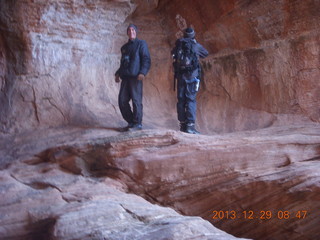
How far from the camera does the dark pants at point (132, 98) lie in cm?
546

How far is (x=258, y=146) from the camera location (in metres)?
4.77

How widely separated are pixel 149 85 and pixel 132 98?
7.80ft

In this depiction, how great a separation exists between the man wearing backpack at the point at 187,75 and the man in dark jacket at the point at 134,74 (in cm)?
47

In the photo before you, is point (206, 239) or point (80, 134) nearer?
point (206, 239)

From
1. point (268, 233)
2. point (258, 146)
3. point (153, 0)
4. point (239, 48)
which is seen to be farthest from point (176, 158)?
point (153, 0)

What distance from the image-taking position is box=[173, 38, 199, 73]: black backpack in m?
5.53

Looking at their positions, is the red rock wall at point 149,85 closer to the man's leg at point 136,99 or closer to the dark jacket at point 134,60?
the man's leg at point 136,99

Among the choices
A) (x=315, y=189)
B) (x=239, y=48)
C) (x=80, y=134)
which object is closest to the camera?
(x=315, y=189)

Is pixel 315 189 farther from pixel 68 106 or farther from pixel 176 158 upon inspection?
pixel 68 106

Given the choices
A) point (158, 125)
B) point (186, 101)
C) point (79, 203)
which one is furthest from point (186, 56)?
point (79, 203)

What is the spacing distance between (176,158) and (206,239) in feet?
5.46
